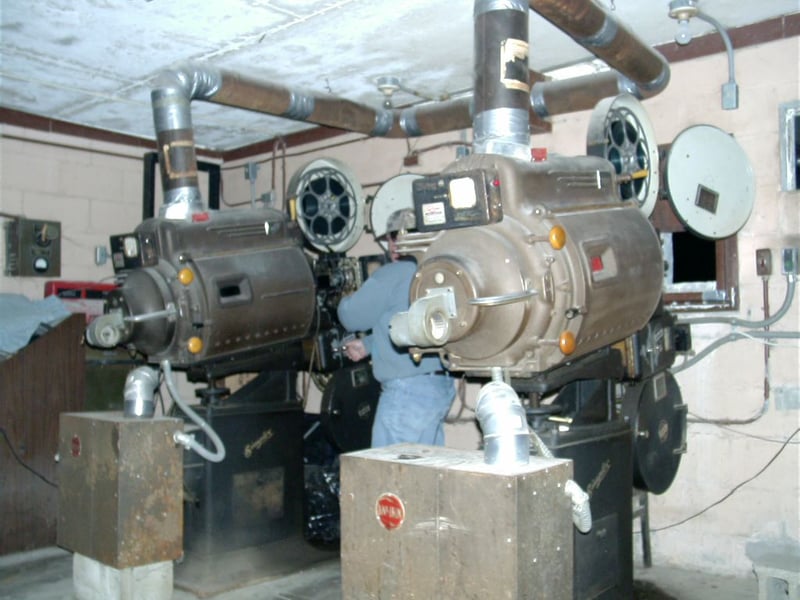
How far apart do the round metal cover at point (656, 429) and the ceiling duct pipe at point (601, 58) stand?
4.28ft

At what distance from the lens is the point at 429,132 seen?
4.52 m

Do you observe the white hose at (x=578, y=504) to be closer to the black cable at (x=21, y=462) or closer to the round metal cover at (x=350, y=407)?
the round metal cover at (x=350, y=407)

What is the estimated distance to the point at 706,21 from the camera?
346 centimetres

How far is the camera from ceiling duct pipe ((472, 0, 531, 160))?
8.61 ft

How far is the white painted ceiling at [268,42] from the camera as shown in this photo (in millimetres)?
3326

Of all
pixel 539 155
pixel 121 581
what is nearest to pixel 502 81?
pixel 539 155

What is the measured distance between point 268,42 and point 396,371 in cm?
163

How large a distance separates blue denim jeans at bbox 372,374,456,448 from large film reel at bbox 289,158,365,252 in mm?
1261

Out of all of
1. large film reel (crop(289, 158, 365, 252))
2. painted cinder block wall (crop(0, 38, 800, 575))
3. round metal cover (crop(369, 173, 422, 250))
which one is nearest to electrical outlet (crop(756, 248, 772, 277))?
painted cinder block wall (crop(0, 38, 800, 575))

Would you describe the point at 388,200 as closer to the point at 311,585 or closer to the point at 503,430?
the point at 311,585

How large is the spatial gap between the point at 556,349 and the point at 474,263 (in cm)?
37

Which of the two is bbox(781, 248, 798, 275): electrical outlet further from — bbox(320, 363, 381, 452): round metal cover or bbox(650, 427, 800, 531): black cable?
bbox(320, 363, 381, 452): round metal cover

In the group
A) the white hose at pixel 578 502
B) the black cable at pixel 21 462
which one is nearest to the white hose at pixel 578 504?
the white hose at pixel 578 502

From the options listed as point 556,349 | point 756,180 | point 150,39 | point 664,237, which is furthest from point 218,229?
point 756,180
